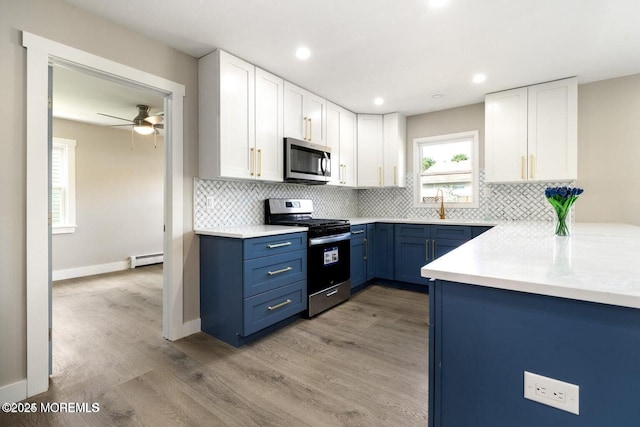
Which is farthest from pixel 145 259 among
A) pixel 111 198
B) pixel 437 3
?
pixel 437 3

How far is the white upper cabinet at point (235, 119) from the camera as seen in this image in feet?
8.43

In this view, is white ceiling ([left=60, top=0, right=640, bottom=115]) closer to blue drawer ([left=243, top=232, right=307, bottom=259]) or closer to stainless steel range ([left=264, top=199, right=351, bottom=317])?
stainless steel range ([left=264, top=199, right=351, bottom=317])

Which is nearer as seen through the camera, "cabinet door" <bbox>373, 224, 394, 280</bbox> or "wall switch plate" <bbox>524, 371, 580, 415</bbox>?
"wall switch plate" <bbox>524, 371, 580, 415</bbox>

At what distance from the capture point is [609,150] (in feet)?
10.6

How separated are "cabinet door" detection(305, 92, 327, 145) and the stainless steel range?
0.80m

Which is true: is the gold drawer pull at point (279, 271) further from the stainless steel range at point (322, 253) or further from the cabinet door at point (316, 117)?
the cabinet door at point (316, 117)

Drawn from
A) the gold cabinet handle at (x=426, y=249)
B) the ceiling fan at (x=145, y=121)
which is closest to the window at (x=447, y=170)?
the gold cabinet handle at (x=426, y=249)

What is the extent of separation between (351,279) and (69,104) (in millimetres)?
4373

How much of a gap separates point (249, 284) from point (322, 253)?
0.95 meters

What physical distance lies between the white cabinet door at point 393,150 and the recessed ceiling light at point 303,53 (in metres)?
2.00

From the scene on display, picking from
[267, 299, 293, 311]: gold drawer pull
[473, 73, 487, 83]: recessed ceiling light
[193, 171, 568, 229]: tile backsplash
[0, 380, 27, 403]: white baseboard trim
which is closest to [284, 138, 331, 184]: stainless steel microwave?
[193, 171, 568, 229]: tile backsplash

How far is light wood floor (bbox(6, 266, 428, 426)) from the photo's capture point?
5.40ft

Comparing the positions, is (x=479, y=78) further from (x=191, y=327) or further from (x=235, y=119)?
(x=191, y=327)

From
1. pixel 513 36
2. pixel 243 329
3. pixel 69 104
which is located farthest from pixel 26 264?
pixel 513 36
